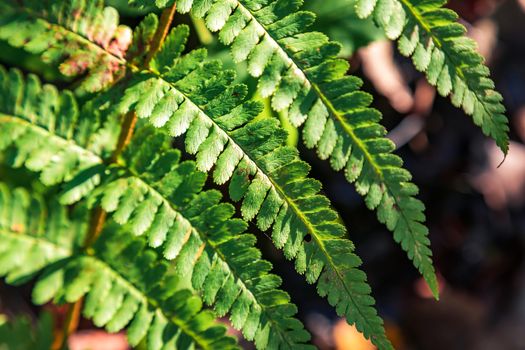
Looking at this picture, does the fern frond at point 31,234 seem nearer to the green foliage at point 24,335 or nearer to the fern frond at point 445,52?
the green foliage at point 24,335

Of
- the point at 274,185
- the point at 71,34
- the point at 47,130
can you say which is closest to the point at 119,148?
the point at 47,130

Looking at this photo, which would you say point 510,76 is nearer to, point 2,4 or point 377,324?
point 377,324

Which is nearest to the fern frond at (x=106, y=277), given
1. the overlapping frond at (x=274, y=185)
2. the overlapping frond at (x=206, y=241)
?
the overlapping frond at (x=206, y=241)

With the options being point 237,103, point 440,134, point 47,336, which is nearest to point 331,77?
point 237,103

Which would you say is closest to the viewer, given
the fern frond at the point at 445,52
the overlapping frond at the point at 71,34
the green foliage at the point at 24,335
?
the fern frond at the point at 445,52

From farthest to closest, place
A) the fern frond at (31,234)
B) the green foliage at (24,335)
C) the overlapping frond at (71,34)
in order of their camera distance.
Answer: the green foliage at (24,335) → the fern frond at (31,234) → the overlapping frond at (71,34)
